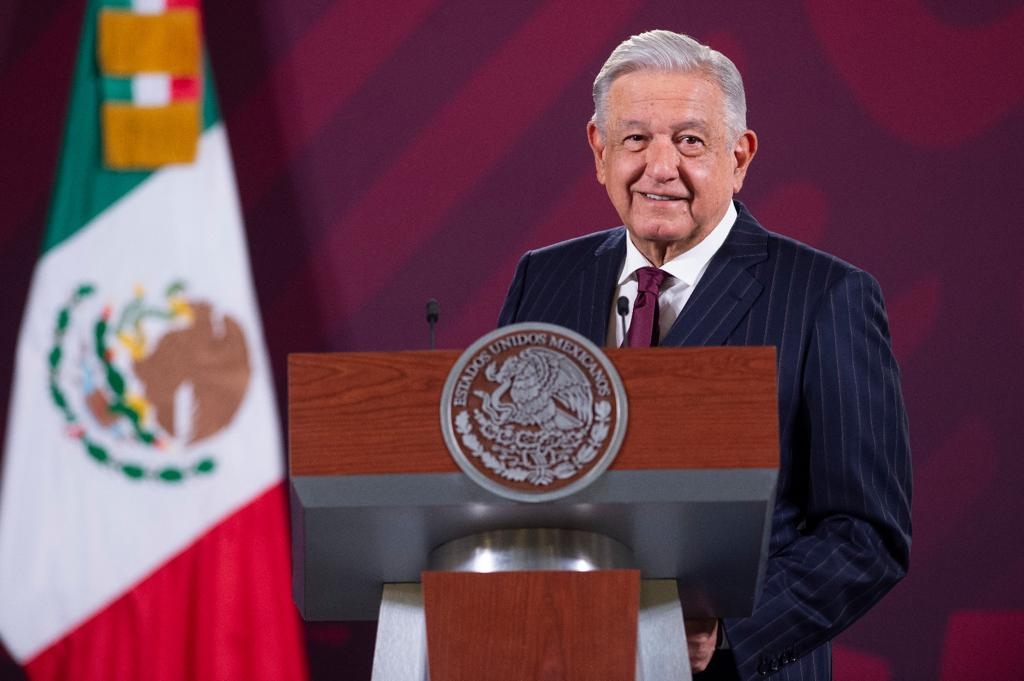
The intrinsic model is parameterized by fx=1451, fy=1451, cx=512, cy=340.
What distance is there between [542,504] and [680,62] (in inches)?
39.6

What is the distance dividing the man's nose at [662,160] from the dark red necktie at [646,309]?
0.14 m

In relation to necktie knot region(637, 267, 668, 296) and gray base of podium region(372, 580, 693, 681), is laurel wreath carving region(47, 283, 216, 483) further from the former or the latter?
gray base of podium region(372, 580, 693, 681)

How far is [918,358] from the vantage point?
354 centimetres

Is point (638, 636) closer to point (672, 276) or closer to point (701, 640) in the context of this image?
point (701, 640)

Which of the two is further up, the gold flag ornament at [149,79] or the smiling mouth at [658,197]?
the gold flag ornament at [149,79]

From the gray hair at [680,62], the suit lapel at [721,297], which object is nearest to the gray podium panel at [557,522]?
the suit lapel at [721,297]

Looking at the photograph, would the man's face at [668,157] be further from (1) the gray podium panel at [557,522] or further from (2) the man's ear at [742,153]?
(1) the gray podium panel at [557,522]

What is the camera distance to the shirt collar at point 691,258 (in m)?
2.21

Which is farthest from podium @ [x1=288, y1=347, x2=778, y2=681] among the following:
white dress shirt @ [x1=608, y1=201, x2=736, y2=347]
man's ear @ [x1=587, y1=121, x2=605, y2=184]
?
man's ear @ [x1=587, y1=121, x2=605, y2=184]

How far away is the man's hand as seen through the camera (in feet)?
5.49

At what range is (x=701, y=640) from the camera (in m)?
1.68

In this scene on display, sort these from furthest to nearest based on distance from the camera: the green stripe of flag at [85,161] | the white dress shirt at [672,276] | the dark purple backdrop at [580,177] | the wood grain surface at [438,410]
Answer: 1. the green stripe of flag at [85,161]
2. the dark purple backdrop at [580,177]
3. the white dress shirt at [672,276]
4. the wood grain surface at [438,410]

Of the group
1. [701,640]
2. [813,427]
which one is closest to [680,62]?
[813,427]

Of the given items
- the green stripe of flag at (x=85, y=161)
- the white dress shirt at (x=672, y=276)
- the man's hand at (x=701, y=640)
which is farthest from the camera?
the green stripe of flag at (x=85, y=161)
